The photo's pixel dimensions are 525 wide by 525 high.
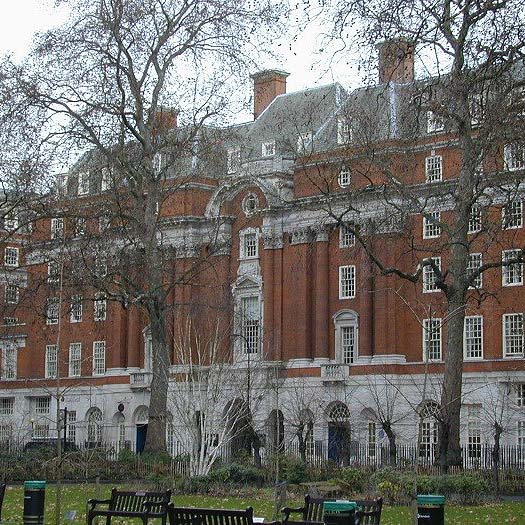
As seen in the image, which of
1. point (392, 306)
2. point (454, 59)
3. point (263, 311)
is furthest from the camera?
point (263, 311)

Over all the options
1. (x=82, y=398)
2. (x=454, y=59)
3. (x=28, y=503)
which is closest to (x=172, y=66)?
(x=454, y=59)

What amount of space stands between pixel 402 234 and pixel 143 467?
11.9 metres

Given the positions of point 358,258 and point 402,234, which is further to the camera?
point 358,258

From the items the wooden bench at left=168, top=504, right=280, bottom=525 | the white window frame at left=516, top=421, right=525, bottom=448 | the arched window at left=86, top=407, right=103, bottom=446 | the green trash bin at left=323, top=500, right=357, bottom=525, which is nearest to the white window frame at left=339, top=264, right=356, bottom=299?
the white window frame at left=516, top=421, right=525, bottom=448

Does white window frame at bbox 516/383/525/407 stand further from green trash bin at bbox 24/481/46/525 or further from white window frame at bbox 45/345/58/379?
green trash bin at bbox 24/481/46/525

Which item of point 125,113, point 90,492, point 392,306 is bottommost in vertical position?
point 90,492

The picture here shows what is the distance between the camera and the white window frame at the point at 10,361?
7638 centimetres

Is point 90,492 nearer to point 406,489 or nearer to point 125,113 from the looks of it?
point 406,489

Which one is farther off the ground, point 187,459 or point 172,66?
point 172,66

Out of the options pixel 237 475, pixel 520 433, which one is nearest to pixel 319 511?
pixel 237 475

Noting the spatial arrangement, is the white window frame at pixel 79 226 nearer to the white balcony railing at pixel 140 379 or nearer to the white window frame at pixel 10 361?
the white balcony railing at pixel 140 379

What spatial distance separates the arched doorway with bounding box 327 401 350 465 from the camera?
58438mm

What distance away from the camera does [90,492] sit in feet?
115

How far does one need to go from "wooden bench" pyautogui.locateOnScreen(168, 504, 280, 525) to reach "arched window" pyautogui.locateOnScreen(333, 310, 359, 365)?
43.4 m
